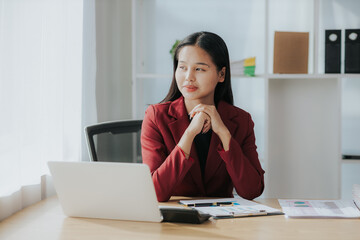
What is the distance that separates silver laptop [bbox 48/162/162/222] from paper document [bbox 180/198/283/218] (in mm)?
194

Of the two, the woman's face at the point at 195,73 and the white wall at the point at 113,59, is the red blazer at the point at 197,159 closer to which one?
the woman's face at the point at 195,73

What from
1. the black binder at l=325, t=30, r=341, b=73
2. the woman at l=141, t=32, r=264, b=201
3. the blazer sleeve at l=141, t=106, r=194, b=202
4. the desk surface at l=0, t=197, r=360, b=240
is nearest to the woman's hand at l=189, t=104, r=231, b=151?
the woman at l=141, t=32, r=264, b=201

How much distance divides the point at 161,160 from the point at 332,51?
156cm

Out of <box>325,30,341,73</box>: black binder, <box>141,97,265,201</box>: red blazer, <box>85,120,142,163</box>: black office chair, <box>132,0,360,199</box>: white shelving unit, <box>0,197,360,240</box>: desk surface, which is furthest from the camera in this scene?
<box>132,0,360,199</box>: white shelving unit

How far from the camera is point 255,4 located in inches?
122

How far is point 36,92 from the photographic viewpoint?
5.71ft

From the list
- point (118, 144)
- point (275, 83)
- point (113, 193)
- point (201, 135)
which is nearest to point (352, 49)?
point (275, 83)

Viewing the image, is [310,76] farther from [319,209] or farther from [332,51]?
[319,209]

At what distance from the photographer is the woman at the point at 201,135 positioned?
167 centimetres

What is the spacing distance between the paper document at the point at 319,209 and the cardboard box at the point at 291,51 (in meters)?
1.44

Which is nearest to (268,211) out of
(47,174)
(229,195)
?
(229,195)

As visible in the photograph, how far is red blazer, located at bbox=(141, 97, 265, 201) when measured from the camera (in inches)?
64.0

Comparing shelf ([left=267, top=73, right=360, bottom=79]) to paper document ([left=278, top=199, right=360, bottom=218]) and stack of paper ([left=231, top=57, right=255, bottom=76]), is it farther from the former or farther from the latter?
paper document ([left=278, top=199, right=360, bottom=218])

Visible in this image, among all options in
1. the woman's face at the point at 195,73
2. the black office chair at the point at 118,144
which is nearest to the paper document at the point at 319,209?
the woman's face at the point at 195,73
